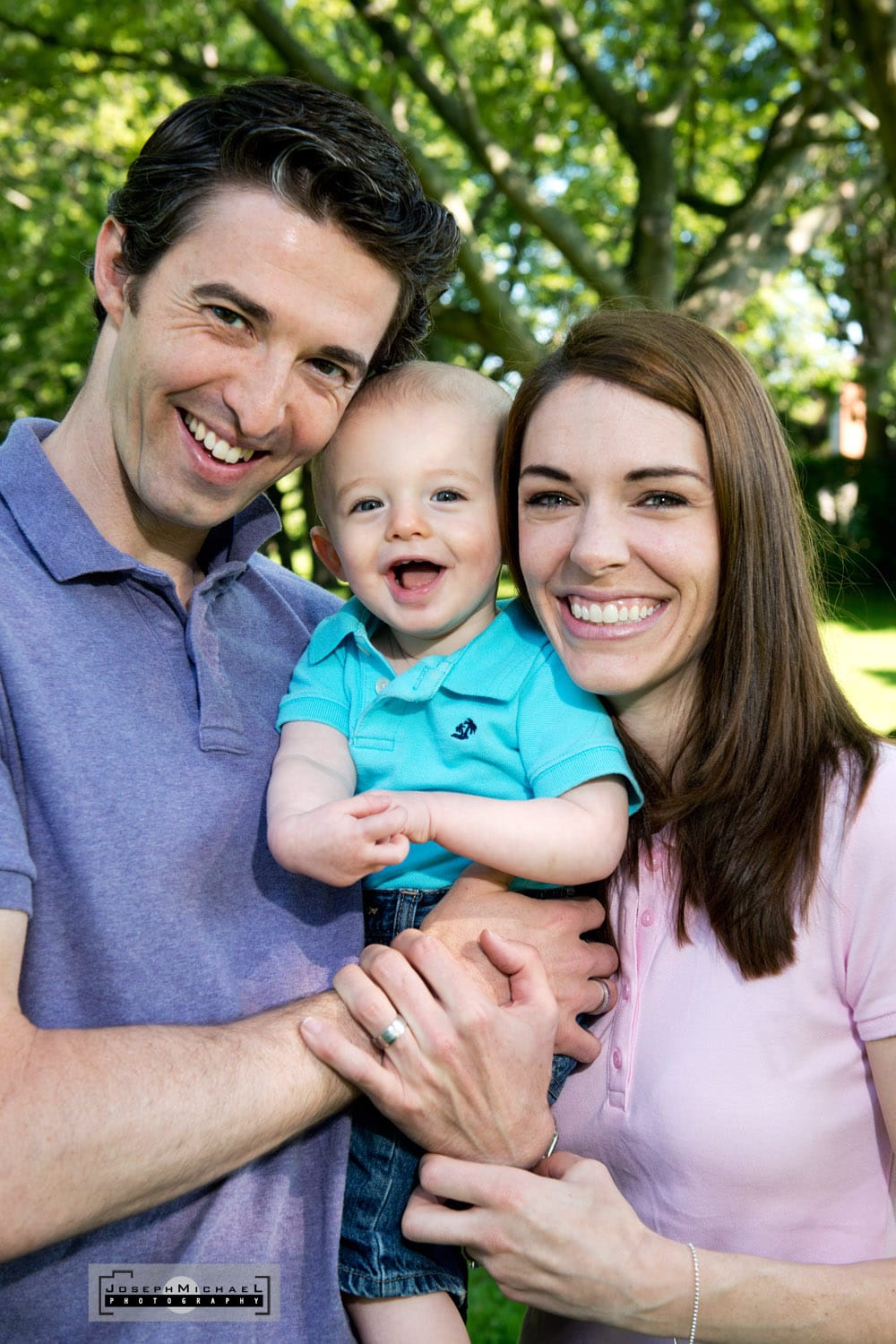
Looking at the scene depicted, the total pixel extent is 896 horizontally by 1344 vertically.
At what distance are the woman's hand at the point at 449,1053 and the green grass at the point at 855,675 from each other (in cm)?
114

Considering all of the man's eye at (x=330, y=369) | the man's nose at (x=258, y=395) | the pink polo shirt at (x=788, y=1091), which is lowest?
the pink polo shirt at (x=788, y=1091)

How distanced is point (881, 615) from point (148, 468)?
1632cm

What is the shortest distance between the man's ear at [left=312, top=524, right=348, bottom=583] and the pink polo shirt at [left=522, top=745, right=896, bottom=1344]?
1208 millimetres

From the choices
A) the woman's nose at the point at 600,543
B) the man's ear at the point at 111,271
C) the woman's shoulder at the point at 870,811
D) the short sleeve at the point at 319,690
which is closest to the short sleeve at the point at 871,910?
the woman's shoulder at the point at 870,811

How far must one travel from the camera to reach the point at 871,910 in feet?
7.14

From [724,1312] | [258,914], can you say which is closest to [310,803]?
[258,914]

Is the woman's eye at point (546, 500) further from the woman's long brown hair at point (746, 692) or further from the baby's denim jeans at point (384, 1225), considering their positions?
the baby's denim jeans at point (384, 1225)

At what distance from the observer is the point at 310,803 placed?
7.44ft

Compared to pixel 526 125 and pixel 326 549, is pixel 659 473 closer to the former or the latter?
pixel 326 549

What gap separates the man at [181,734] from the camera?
6.29 feet

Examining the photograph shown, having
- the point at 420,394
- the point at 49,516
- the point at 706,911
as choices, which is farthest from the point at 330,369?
the point at 706,911

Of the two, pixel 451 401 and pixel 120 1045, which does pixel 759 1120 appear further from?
pixel 451 401

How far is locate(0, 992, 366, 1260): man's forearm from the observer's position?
1785 mm

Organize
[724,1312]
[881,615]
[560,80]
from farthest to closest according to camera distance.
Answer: [881,615], [560,80], [724,1312]
